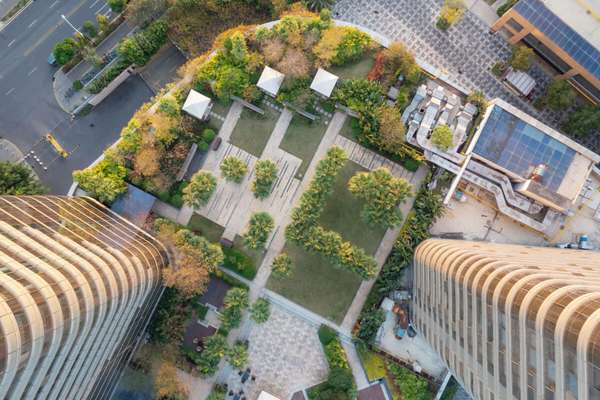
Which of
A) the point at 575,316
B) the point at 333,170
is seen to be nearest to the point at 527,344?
the point at 575,316

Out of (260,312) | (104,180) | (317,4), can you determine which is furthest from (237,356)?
(317,4)

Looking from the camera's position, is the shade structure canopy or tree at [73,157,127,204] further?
the shade structure canopy

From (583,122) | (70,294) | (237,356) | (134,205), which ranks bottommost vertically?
(237,356)

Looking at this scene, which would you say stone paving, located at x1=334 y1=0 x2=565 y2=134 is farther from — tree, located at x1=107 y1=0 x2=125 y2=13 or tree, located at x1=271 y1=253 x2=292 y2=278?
tree, located at x1=107 y1=0 x2=125 y2=13

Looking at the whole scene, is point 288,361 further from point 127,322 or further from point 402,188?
point 402,188

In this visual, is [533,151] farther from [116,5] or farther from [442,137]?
[116,5]

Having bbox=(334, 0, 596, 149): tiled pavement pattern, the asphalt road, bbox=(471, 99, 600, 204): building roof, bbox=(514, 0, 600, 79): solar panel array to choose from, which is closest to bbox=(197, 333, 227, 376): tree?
the asphalt road

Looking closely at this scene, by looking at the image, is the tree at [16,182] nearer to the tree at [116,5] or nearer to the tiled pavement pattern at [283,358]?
the tree at [116,5]
